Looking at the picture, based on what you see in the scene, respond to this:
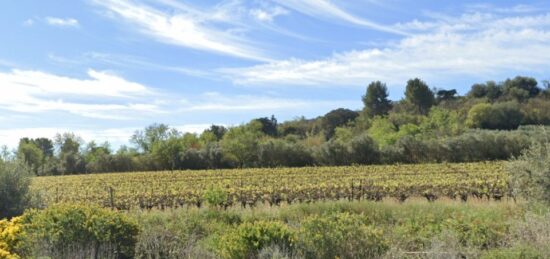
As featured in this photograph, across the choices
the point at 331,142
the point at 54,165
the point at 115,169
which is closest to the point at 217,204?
the point at 331,142

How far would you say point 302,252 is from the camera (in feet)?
30.5

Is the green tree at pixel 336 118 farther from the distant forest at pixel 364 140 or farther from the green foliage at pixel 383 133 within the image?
the green foliage at pixel 383 133

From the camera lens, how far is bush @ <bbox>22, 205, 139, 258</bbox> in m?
9.42

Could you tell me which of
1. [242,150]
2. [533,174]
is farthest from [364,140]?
[533,174]

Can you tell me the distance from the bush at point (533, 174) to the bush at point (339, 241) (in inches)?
250

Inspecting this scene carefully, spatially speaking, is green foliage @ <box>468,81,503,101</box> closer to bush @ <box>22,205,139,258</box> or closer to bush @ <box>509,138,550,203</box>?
bush @ <box>509,138,550,203</box>

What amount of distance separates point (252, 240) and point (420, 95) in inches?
4090

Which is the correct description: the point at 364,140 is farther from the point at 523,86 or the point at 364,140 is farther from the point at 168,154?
the point at 523,86

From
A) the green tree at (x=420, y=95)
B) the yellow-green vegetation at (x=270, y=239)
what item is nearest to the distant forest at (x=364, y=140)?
the green tree at (x=420, y=95)

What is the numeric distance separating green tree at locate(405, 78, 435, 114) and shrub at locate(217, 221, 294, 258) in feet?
335

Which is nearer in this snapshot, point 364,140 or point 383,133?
point 364,140

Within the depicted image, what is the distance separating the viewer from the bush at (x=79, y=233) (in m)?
9.42

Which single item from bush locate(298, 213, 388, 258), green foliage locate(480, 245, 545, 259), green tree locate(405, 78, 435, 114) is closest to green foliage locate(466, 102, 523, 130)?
green tree locate(405, 78, 435, 114)

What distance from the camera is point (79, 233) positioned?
978 cm
